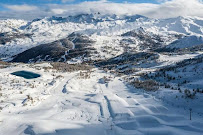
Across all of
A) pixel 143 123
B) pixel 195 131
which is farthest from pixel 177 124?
pixel 143 123

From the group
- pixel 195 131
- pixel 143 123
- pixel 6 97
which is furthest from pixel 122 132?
pixel 6 97

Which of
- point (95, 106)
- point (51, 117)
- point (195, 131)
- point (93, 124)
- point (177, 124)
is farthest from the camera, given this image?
point (95, 106)

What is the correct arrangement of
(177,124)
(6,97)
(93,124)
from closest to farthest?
(177,124)
(93,124)
(6,97)

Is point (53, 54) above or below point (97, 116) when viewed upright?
below

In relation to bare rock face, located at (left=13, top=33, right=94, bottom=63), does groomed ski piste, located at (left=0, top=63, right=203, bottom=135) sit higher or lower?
higher

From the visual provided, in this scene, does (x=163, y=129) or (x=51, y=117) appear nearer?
(x=163, y=129)

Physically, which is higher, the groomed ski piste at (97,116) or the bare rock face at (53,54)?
the groomed ski piste at (97,116)

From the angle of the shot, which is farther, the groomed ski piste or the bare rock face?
the bare rock face

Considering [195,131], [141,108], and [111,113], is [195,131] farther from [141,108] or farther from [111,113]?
[111,113]

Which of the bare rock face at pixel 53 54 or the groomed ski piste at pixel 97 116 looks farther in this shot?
the bare rock face at pixel 53 54

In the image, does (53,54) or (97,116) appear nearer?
(97,116)
